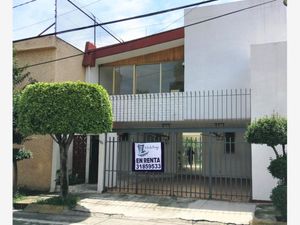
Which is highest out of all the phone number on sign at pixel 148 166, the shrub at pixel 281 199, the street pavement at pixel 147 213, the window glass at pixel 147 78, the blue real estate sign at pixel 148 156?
the window glass at pixel 147 78

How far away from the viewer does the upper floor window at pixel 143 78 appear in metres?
15.4

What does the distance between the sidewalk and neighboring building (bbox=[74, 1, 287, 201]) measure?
86 cm

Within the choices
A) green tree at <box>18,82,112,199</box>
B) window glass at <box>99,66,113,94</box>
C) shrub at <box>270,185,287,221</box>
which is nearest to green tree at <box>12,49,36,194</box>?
green tree at <box>18,82,112,199</box>

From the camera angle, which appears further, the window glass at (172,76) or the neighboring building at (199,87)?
the window glass at (172,76)

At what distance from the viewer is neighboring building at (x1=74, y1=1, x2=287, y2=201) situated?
10.6 metres

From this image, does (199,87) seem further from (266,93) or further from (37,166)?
(37,166)

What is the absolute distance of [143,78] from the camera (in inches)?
632

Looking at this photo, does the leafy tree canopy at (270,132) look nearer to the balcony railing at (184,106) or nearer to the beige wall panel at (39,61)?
the balcony railing at (184,106)

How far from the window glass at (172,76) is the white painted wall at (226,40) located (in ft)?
3.71

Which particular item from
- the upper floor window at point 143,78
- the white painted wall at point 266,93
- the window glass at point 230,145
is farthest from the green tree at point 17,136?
the window glass at point 230,145

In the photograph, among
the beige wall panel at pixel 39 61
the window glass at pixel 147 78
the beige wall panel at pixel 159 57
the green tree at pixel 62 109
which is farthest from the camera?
the window glass at pixel 147 78

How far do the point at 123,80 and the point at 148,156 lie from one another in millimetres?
5732
